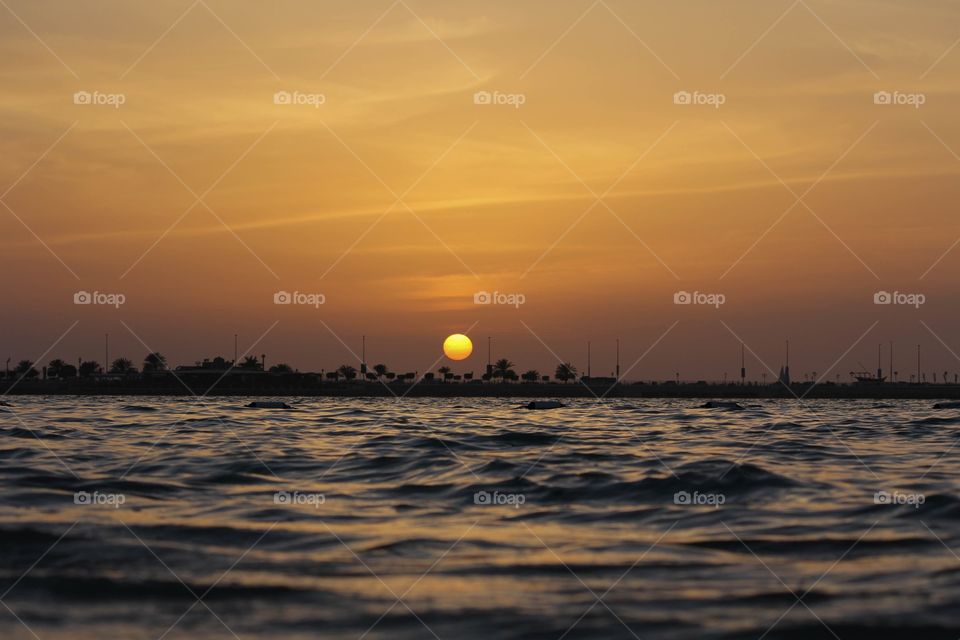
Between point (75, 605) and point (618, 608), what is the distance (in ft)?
21.1

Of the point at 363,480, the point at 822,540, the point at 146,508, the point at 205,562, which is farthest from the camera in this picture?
the point at 363,480

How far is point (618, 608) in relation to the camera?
11.5 m

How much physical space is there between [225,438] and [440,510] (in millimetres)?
19783

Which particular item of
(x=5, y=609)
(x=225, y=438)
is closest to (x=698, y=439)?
(x=225, y=438)

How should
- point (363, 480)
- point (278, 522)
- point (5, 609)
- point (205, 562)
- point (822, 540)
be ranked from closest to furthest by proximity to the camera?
point (5, 609) < point (205, 562) < point (822, 540) < point (278, 522) < point (363, 480)

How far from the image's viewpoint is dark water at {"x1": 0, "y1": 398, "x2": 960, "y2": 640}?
1104cm

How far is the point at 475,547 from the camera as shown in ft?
48.9

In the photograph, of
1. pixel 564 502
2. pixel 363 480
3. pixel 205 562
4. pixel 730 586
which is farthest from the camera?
pixel 363 480

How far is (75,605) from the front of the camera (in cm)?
1169

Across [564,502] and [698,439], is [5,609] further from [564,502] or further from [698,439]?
[698,439]

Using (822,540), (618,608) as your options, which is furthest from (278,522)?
(822,540)

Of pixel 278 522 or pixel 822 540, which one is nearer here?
pixel 822 540

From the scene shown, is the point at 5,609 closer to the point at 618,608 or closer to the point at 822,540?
the point at 618,608

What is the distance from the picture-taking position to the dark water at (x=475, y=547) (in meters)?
11.0
